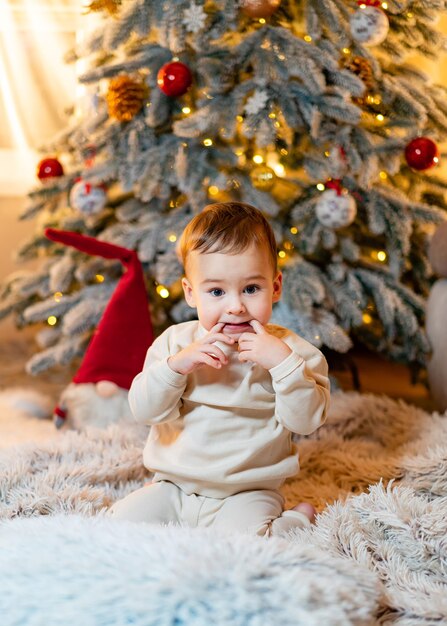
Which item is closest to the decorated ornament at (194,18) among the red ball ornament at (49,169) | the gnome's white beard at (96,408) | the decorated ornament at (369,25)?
the decorated ornament at (369,25)

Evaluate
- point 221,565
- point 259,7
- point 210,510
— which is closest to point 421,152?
point 259,7

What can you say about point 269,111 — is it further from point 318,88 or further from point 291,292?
point 291,292

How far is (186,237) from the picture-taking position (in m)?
1.28

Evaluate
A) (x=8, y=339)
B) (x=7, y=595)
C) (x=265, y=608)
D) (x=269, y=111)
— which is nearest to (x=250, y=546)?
(x=265, y=608)

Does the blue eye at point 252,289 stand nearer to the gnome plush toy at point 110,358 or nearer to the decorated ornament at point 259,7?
the gnome plush toy at point 110,358

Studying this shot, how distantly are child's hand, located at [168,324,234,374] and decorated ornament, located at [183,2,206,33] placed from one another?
1.00m

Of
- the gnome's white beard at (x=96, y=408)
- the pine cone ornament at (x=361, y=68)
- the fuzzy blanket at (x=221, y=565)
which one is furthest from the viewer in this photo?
the pine cone ornament at (x=361, y=68)

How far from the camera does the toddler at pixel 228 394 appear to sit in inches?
47.7

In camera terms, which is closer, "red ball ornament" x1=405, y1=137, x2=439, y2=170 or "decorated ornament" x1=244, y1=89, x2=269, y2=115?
"decorated ornament" x1=244, y1=89, x2=269, y2=115

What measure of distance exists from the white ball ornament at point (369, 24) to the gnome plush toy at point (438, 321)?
52 centimetres

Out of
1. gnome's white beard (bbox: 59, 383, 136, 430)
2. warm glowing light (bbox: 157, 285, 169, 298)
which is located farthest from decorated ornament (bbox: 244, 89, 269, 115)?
Result: gnome's white beard (bbox: 59, 383, 136, 430)

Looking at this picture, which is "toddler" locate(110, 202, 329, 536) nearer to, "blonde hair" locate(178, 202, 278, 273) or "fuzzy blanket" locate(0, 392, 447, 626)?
"blonde hair" locate(178, 202, 278, 273)

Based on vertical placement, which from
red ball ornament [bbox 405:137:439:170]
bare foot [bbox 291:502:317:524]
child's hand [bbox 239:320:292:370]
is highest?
child's hand [bbox 239:320:292:370]

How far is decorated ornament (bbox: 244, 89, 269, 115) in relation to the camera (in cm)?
190
